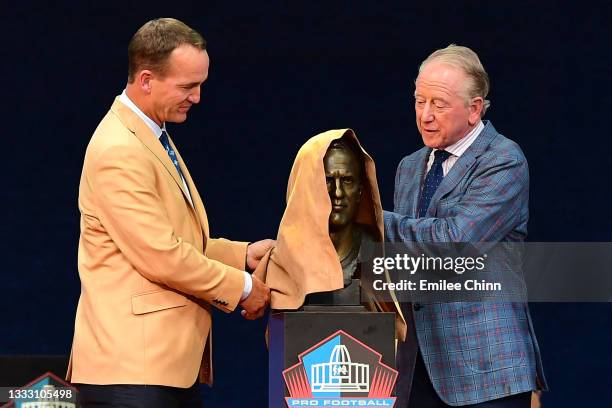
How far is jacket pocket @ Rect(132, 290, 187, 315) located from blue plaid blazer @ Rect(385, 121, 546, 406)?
0.60 meters

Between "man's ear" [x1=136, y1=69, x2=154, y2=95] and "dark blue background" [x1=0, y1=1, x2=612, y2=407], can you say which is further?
"dark blue background" [x1=0, y1=1, x2=612, y2=407]

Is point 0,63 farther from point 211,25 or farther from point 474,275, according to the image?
point 474,275

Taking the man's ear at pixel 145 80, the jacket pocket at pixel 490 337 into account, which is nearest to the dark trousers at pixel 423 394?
the jacket pocket at pixel 490 337

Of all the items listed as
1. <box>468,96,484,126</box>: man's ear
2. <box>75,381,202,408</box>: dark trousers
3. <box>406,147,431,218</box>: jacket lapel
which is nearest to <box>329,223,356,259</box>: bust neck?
<box>406,147,431,218</box>: jacket lapel

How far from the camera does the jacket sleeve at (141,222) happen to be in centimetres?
365

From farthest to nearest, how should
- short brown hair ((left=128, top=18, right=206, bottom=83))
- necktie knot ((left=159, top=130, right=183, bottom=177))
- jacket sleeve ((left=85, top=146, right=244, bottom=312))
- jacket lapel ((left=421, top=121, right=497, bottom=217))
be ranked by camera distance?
1. jacket lapel ((left=421, top=121, right=497, bottom=217))
2. necktie knot ((left=159, top=130, right=183, bottom=177))
3. short brown hair ((left=128, top=18, right=206, bottom=83))
4. jacket sleeve ((left=85, top=146, right=244, bottom=312))

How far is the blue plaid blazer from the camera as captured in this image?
3938 mm

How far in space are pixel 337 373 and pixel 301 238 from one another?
0.35m

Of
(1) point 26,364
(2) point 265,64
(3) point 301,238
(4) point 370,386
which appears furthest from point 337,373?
(2) point 265,64

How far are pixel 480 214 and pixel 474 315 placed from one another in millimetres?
262

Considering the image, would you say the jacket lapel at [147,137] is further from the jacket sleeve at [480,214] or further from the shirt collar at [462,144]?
the shirt collar at [462,144]

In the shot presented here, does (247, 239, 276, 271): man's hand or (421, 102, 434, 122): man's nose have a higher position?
(421, 102, 434, 122): man's nose

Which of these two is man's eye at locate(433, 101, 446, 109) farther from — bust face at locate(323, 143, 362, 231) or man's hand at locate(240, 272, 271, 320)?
man's hand at locate(240, 272, 271, 320)

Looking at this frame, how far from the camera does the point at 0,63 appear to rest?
5660 mm
